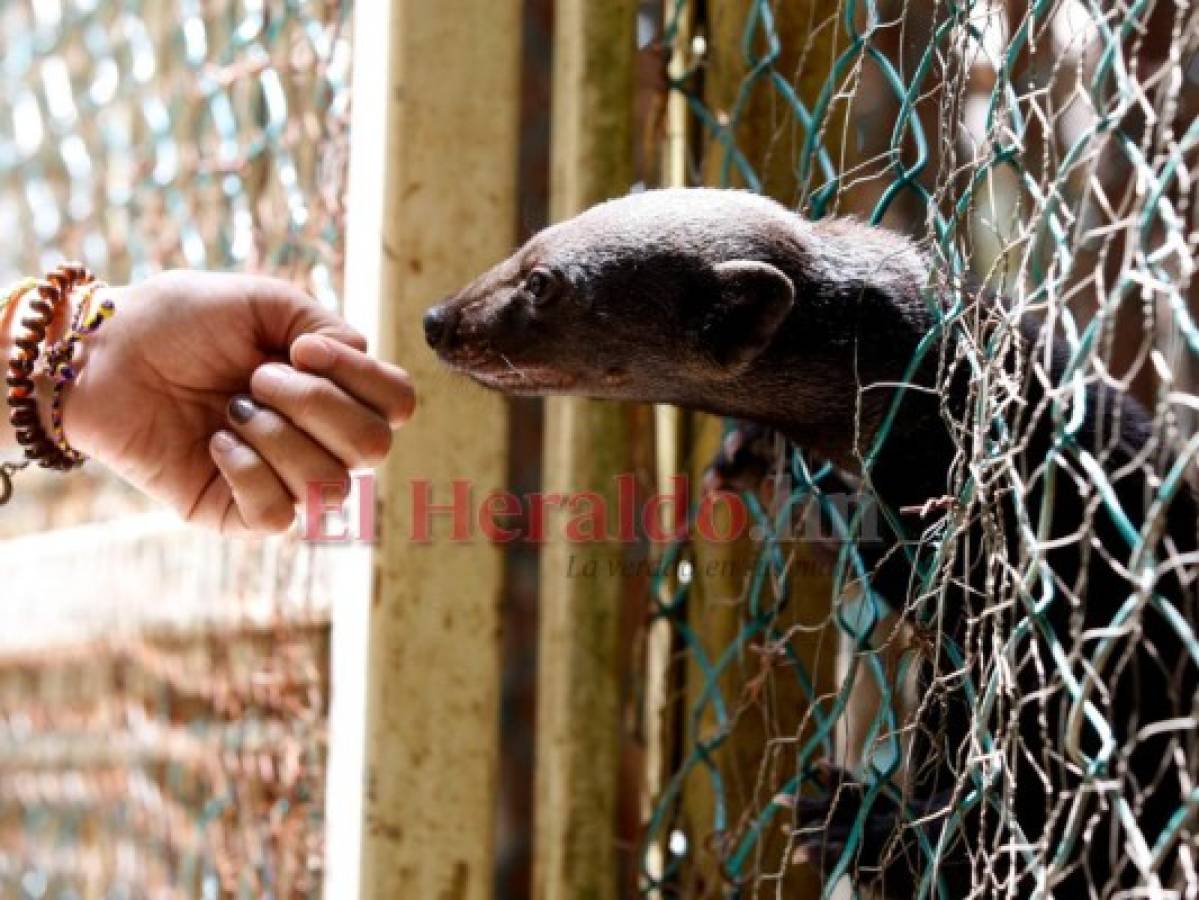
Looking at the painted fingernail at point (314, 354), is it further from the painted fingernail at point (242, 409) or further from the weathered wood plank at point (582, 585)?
the weathered wood plank at point (582, 585)

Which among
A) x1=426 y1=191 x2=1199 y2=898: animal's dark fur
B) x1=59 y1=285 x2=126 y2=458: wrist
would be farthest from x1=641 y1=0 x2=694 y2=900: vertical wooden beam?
x1=59 y1=285 x2=126 y2=458: wrist

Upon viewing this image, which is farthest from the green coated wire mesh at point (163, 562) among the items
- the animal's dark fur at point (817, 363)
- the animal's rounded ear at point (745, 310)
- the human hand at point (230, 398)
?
the animal's rounded ear at point (745, 310)

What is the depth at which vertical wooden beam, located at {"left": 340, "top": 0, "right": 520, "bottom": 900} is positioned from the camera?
1.91 meters

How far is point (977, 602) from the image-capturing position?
4.56 feet

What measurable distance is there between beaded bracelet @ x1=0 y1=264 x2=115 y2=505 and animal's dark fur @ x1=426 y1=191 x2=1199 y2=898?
363 mm

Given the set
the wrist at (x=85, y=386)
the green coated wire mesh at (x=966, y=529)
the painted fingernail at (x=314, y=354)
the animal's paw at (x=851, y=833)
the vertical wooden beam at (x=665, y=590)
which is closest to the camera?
the green coated wire mesh at (x=966, y=529)

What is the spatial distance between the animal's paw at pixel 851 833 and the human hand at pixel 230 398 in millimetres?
534

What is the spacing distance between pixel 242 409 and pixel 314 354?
0.10 m

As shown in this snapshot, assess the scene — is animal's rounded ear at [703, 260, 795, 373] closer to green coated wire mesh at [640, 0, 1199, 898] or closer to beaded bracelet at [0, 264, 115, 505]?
green coated wire mesh at [640, 0, 1199, 898]

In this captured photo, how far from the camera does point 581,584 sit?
6.55 feet

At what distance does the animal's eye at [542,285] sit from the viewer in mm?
1771

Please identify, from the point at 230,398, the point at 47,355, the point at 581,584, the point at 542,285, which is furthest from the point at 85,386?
the point at 581,584

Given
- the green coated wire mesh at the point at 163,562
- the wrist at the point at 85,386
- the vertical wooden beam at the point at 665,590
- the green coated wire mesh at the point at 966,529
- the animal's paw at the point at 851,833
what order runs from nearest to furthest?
1. the green coated wire mesh at the point at 966,529
2. the animal's paw at the point at 851,833
3. the wrist at the point at 85,386
4. the vertical wooden beam at the point at 665,590
5. the green coated wire mesh at the point at 163,562

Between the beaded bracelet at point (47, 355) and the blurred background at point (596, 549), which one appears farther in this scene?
the beaded bracelet at point (47, 355)
